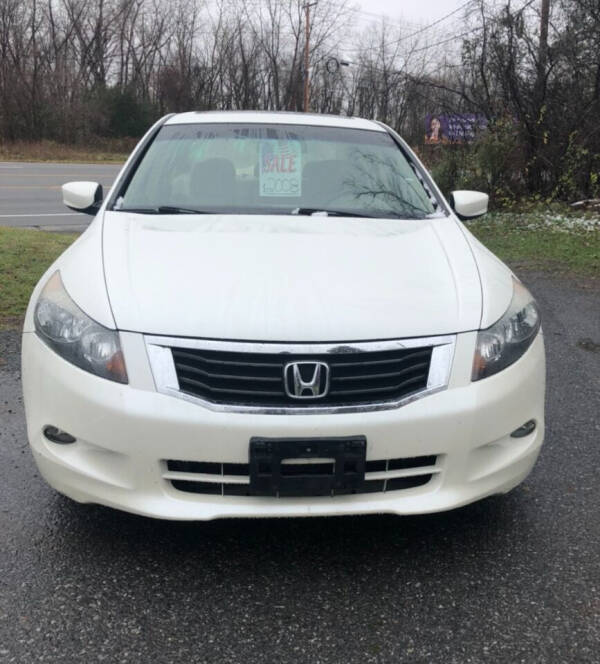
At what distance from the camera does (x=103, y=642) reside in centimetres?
214

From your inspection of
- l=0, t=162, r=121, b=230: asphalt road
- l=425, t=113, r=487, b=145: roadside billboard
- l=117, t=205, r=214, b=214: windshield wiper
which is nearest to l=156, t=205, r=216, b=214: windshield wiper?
l=117, t=205, r=214, b=214: windshield wiper

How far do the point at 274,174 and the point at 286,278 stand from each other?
1.26 metres

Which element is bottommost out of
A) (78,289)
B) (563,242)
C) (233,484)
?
(563,242)

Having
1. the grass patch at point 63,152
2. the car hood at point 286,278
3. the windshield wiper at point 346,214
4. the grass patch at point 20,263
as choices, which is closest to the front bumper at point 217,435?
the car hood at point 286,278

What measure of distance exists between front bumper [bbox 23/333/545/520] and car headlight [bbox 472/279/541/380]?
37 millimetres

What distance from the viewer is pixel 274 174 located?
367 centimetres

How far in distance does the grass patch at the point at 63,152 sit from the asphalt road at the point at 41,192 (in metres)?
2.98

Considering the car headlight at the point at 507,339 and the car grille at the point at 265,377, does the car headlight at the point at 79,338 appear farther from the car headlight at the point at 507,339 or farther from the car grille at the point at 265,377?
the car headlight at the point at 507,339

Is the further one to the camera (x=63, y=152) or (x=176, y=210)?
(x=63, y=152)

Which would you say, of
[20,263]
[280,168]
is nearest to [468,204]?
[280,168]

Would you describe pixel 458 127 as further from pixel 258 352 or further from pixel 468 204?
pixel 258 352

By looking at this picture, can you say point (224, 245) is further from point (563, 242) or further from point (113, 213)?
point (563, 242)

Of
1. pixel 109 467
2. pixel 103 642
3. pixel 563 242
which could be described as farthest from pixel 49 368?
pixel 563 242

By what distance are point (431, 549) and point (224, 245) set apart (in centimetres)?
141
